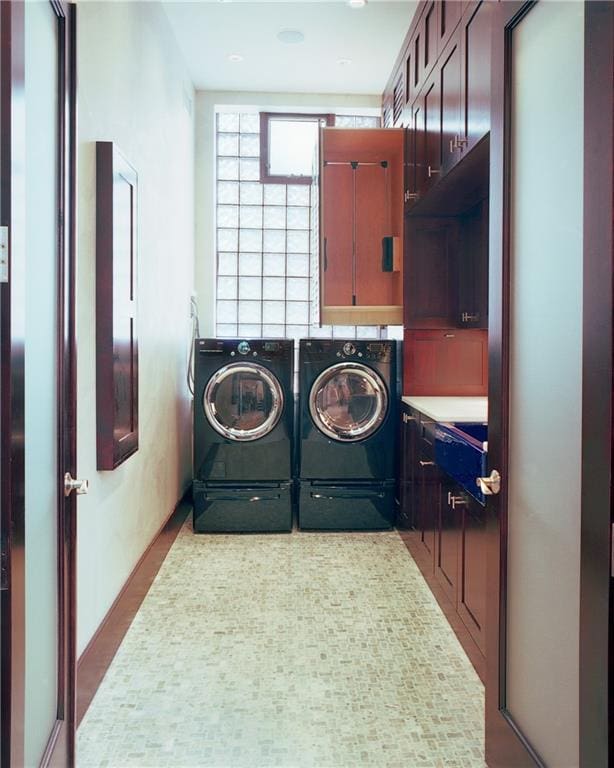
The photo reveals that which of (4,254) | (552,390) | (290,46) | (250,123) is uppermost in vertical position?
(290,46)

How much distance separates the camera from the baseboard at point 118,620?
204 centimetres

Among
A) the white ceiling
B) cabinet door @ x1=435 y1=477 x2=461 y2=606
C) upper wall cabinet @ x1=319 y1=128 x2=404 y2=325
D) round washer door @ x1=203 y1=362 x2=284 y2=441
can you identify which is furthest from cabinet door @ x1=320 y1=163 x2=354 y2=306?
cabinet door @ x1=435 y1=477 x2=461 y2=606

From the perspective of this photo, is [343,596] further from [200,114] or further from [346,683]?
[200,114]

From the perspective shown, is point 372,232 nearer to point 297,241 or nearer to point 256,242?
point 297,241

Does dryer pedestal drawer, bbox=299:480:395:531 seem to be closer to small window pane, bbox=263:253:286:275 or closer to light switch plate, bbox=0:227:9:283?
small window pane, bbox=263:253:286:275

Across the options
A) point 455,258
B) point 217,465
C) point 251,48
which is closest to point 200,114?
point 251,48

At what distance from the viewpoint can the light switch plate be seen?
42.9 inches

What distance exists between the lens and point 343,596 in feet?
9.43

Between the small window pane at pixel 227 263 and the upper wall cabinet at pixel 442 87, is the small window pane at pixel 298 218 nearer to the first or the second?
the small window pane at pixel 227 263

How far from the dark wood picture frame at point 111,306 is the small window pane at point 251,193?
241 centimetres

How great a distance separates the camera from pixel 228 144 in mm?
4777

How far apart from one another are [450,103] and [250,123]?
8.41ft

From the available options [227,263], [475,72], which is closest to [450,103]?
[475,72]

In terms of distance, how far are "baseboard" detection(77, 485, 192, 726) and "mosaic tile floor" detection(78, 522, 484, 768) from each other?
1.6 inches
